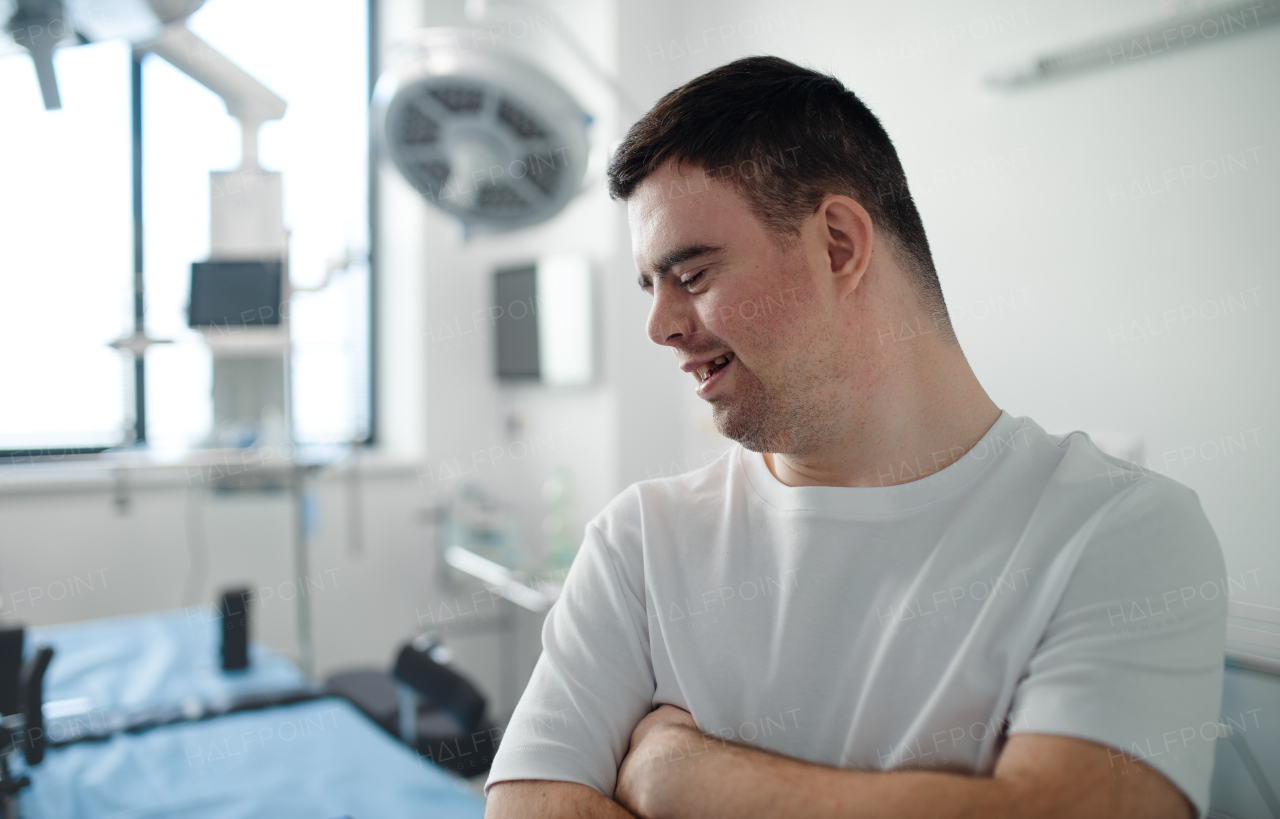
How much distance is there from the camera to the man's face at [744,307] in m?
0.83

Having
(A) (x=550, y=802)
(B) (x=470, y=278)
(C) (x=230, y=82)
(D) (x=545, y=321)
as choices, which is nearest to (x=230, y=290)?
(C) (x=230, y=82)

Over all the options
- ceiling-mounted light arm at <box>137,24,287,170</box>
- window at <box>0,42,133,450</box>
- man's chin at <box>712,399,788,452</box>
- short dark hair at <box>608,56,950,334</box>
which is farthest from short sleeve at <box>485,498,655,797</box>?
window at <box>0,42,133,450</box>

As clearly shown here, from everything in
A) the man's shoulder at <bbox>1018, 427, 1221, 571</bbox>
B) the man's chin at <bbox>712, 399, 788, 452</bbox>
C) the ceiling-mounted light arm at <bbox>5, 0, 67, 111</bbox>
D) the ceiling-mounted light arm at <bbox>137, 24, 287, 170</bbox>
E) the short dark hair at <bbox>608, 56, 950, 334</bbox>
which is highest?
the ceiling-mounted light arm at <bbox>137, 24, 287, 170</bbox>

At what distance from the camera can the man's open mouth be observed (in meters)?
0.87

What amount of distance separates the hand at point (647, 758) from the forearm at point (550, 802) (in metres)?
0.02

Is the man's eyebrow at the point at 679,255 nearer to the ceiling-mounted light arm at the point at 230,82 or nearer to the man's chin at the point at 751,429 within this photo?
the man's chin at the point at 751,429

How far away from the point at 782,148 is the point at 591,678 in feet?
2.00

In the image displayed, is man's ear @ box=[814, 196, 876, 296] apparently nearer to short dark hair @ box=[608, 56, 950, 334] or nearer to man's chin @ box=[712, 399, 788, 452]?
short dark hair @ box=[608, 56, 950, 334]

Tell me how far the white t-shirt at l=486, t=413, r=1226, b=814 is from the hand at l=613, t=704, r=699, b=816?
0.06 ft

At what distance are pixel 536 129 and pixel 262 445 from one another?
1.62 meters

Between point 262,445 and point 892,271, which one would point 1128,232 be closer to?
point 892,271

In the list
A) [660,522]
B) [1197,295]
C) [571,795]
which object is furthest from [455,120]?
[1197,295]

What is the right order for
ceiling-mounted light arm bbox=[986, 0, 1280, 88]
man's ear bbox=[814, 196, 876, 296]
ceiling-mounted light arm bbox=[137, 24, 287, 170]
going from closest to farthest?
1. man's ear bbox=[814, 196, 876, 296]
2. ceiling-mounted light arm bbox=[986, 0, 1280, 88]
3. ceiling-mounted light arm bbox=[137, 24, 287, 170]

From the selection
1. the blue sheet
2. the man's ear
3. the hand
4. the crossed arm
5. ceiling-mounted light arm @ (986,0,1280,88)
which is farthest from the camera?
ceiling-mounted light arm @ (986,0,1280,88)
